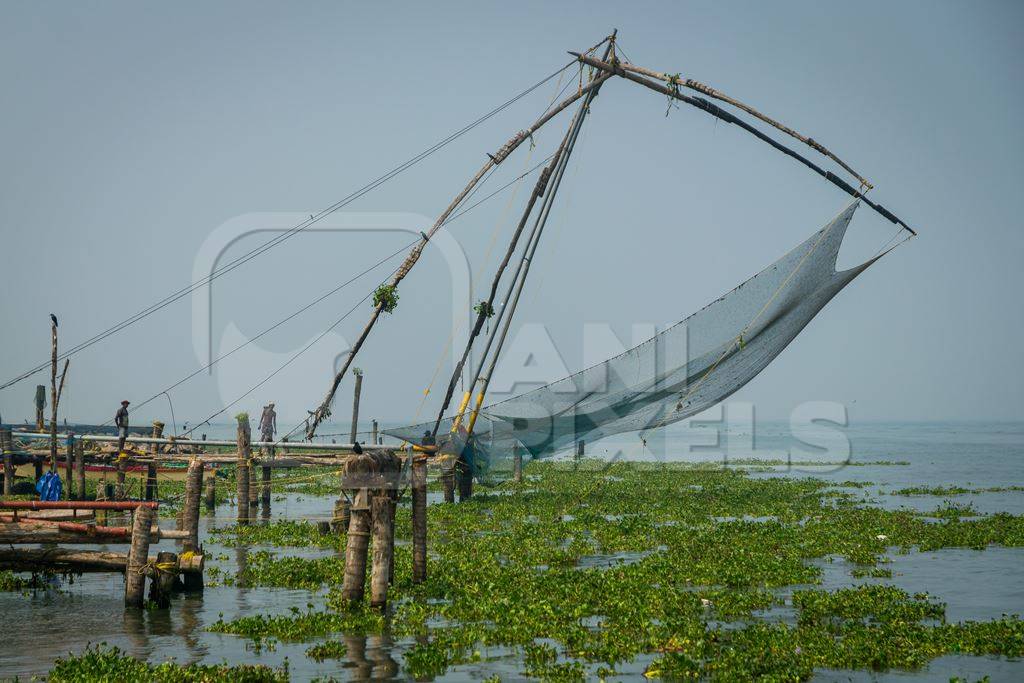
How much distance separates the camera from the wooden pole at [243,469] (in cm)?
2325

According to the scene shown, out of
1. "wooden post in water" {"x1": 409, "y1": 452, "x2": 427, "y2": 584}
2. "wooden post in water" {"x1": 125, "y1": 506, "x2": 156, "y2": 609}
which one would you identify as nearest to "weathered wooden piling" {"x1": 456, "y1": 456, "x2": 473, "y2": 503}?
"wooden post in water" {"x1": 409, "y1": 452, "x2": 427, "y2": 584}

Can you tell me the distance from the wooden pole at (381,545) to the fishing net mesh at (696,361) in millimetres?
8935

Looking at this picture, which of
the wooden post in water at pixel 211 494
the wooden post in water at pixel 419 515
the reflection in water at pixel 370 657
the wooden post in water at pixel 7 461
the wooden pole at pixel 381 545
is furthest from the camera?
the wooden post in water at pixel 7 461

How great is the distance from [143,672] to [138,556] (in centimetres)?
342

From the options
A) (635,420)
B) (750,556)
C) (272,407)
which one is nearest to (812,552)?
(750,556)

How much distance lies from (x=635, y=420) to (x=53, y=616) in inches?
530

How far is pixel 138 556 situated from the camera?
13078 millimetres

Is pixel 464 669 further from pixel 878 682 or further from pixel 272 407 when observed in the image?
pixel 272 407

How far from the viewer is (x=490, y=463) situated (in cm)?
2612

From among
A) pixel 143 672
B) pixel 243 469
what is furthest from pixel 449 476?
pixel 143 672

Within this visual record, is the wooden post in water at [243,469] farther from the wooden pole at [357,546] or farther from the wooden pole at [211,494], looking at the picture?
the wooden pole at [357,546]

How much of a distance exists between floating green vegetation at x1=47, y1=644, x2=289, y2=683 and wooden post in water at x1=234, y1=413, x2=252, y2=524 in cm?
1275

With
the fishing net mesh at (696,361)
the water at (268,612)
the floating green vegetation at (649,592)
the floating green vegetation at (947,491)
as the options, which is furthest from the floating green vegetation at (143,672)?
the floating green vegetation at (947,491)

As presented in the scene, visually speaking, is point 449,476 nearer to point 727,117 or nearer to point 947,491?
point 727,117
